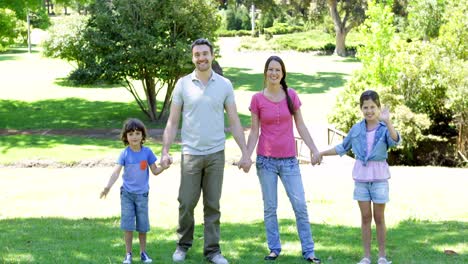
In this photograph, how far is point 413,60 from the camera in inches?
989

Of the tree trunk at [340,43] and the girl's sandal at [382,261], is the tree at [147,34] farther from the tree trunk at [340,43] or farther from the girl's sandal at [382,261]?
the tree trunk at [340,43]

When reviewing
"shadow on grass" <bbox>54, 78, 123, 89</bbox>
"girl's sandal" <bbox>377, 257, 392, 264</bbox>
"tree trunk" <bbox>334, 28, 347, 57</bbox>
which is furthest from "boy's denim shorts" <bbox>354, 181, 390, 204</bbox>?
"tree trunk" <bbox>334, 28, 347, 57</bbox>

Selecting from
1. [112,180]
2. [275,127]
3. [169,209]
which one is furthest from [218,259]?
[169,209]

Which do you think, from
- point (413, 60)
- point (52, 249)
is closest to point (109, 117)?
point (413, 60)

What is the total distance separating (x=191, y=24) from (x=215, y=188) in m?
19.0

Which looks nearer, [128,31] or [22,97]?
[128,31]

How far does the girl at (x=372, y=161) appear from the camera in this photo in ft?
19.5

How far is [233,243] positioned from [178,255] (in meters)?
0.92

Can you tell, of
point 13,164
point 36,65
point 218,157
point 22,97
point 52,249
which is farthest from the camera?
point 36,65

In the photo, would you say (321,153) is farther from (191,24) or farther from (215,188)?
(191,24)

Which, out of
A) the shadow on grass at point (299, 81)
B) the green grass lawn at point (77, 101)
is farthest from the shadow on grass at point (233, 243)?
the shadow on grass at point (299, 81)

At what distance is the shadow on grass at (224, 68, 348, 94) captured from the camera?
118 ft

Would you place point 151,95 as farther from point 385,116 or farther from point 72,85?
point 385,116

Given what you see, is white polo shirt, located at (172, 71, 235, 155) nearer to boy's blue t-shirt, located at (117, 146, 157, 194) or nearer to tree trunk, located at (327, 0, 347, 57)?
boy's blue t-shirt, located at (117, 146, 157, 194)
